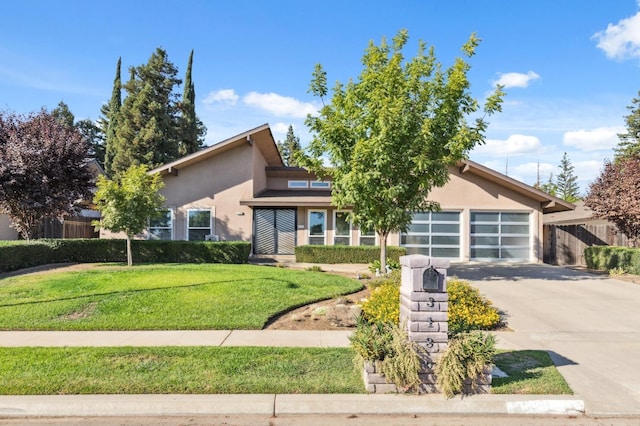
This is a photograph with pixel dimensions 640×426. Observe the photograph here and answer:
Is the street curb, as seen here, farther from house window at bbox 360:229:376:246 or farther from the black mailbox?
house window at bbox 360:229:376:246

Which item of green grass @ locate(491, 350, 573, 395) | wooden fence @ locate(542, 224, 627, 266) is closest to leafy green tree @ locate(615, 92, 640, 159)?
wooden fence @ locate(542, 224, 627, 266)

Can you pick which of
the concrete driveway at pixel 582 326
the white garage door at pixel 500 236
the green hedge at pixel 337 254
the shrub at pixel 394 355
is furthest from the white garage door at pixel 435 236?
the shrub at pixel 394 355

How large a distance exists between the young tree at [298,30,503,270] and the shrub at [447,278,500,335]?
11.1 feet

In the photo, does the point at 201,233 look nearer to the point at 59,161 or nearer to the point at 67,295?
the point at 59,161

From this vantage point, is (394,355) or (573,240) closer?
(394,355)

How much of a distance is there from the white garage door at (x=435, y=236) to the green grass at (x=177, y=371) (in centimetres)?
1451

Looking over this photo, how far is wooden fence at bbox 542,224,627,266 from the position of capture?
1934 cm

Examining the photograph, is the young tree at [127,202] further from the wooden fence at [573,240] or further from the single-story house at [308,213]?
the wooden fence at [573,240]

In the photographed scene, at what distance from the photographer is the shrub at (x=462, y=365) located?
4.57m

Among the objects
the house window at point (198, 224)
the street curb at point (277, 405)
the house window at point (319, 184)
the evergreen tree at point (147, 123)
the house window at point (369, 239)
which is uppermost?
the evergreen tree at point (147, 123)

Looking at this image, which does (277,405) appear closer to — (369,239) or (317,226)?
(317,226)

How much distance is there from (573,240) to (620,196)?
556 cm

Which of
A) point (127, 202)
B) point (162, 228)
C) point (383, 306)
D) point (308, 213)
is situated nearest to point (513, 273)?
point (308, 213)

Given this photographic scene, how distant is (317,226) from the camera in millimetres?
19625
